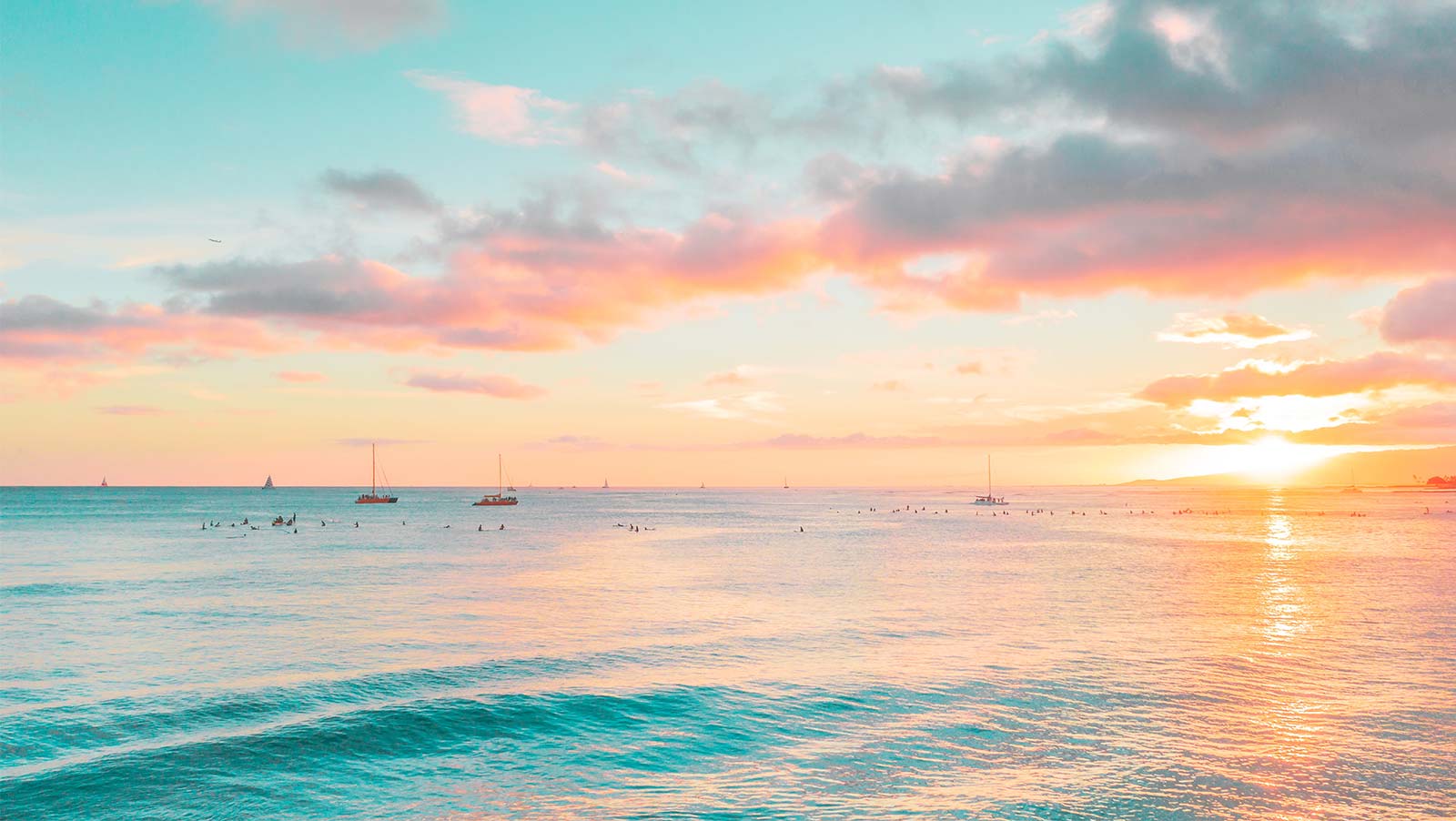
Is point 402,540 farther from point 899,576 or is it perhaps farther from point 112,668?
point 112,668

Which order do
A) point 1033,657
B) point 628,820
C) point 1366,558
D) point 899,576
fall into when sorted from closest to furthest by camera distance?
point 628,820
point 1033,657
point 899,576
point 1366,558

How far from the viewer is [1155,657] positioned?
146ft

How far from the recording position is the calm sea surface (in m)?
26.2

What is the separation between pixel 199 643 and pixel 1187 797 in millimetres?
49102

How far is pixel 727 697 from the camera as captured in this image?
36812 mm

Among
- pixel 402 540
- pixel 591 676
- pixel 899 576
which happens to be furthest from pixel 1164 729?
pixel 402 540

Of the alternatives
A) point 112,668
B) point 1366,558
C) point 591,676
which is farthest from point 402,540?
point 1366,558

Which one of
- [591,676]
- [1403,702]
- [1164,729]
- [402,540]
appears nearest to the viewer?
[1164,729]

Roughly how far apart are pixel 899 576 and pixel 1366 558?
201 feet

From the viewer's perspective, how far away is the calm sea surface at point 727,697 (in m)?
26.2

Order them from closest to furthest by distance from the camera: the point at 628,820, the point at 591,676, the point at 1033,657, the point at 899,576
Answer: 1. the point at 628,820
2. the point at 591,676
3. the point at 1033,657
4. the point at 899,576

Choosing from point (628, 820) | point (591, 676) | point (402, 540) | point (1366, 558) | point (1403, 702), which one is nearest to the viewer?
point (628, 820)

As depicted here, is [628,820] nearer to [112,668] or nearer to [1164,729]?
[1164,729]

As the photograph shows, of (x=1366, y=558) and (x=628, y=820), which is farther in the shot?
(x=1366, y=558)
